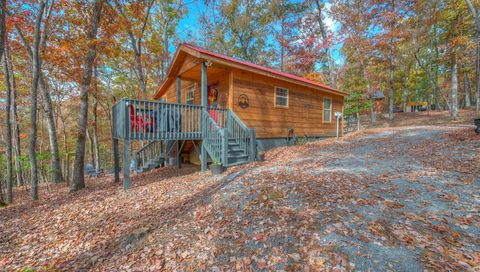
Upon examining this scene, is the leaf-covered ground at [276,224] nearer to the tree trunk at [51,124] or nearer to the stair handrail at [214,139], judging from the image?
the stair handrail at [214,139]

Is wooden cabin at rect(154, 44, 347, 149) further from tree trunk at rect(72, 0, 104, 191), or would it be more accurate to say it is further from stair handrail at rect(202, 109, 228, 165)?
tree trunk at rect(72, 0, 104, 191)

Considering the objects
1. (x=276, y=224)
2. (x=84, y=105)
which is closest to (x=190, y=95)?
(x=84, y=105)

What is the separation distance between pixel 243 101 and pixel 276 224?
5.88m

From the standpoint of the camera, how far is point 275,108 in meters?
9.32

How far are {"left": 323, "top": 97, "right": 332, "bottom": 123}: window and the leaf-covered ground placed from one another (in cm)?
690

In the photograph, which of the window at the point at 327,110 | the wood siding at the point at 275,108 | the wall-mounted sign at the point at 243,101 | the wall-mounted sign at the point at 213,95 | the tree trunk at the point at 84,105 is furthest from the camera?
the window at the point at 327,110

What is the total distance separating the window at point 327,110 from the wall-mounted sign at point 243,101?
5903 mm

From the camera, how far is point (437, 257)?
2.19 meters

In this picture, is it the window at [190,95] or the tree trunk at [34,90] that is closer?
the tree trunk at [34,90]

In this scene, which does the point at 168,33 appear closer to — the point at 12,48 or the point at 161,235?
the point at 12,48

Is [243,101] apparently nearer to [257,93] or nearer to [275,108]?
[257,93]

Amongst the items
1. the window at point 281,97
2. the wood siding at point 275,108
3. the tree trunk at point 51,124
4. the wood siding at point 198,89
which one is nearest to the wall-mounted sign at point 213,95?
the wood siding at point 198,89

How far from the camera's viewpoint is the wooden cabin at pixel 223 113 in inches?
242

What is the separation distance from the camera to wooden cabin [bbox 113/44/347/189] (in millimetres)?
6152
